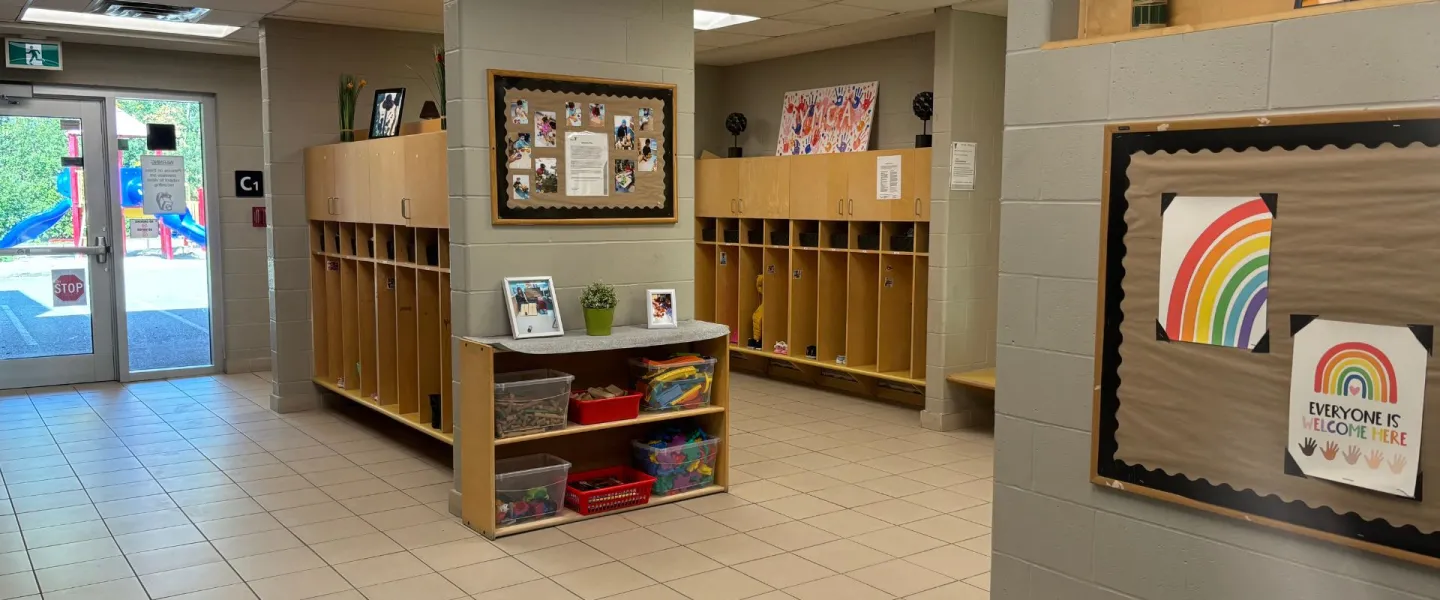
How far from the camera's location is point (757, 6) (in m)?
6.23

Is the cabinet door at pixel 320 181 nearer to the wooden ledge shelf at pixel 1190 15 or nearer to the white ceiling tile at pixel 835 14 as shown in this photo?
the white ceiling tile at pixel 835 14

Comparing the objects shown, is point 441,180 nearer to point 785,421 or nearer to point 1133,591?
point 785,421

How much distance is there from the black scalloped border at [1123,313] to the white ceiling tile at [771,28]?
487cm

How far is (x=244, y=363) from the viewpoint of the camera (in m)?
8.56

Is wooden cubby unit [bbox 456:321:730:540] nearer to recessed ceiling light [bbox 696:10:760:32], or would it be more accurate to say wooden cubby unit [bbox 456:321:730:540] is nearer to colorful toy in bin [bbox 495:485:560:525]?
colorful toy in bin [bbox 495:485:560:525]

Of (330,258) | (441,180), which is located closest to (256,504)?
(441,180)

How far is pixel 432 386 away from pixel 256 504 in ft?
3.75

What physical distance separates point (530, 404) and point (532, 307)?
44cm

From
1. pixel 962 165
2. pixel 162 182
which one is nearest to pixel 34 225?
pixel 162 182

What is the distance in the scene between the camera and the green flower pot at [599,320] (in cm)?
459

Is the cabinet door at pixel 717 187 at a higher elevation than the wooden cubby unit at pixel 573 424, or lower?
higher

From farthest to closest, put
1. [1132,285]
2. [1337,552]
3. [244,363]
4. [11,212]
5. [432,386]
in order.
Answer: [244,363]
[11,212]
[432,386]
[1132,285]
[1337,552]

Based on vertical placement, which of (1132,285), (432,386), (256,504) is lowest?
(256,504)

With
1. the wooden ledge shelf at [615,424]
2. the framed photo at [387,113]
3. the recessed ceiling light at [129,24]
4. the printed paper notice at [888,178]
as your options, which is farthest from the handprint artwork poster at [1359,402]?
the recessed ceiling light at [129,24]
